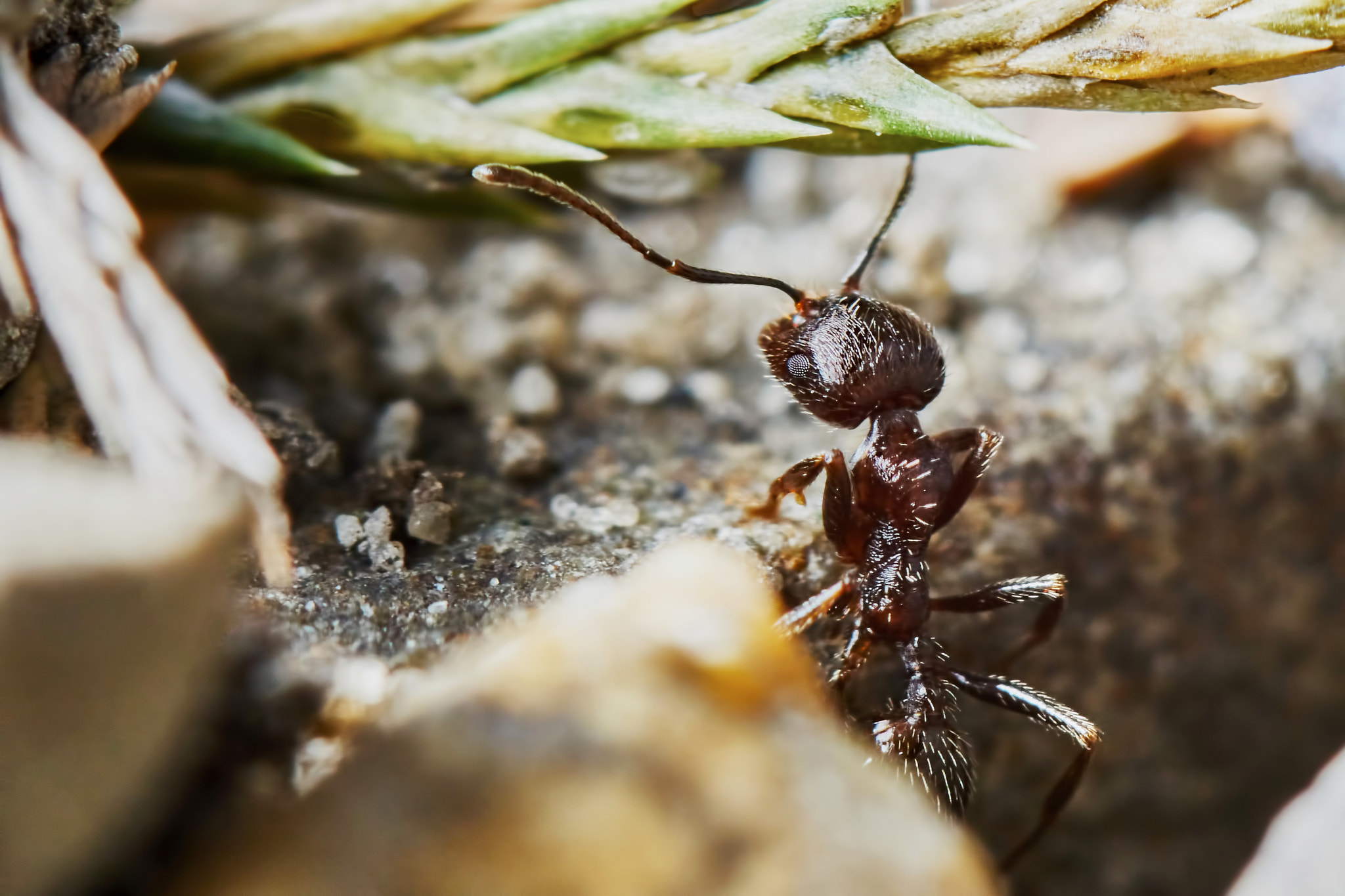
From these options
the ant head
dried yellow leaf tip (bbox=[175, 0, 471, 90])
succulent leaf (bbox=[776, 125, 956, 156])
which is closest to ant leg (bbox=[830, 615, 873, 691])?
the ant head

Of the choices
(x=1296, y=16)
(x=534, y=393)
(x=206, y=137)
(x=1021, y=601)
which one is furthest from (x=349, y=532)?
(x=1296, y=16)

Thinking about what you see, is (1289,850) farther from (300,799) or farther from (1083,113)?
(1083,113)

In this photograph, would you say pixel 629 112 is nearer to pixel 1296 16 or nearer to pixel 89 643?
pixel 1296 16

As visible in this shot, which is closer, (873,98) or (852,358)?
(873,98)

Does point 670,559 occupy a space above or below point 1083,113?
above

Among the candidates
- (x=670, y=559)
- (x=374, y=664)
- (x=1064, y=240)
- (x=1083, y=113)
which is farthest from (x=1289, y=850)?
(x=1083, y=113)

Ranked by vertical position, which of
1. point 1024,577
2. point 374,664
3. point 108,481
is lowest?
point 1024,577

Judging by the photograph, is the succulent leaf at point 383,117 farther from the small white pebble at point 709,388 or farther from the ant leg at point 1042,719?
the ant leg at point 1042,719
